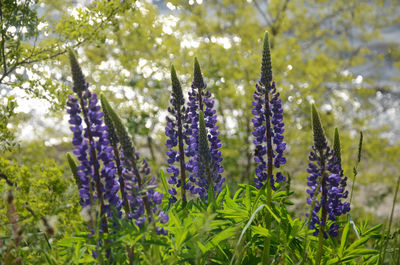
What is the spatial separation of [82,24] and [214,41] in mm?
4178

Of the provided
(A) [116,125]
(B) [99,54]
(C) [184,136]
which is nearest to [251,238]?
(C) [184,136]

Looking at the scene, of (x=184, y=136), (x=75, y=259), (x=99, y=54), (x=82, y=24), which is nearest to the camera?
(x=75, y=259)

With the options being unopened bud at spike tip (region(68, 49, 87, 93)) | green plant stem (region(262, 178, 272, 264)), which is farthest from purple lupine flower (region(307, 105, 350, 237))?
unopened bud at spike tip (region(68, 49, 87, 93))

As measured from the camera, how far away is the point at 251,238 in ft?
7.57

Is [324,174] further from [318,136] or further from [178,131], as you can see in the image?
[178,131]

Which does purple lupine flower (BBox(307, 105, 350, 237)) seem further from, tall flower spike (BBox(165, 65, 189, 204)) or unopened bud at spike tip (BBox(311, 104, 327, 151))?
tall flower spike (BBox(165, 65, 189, 204))

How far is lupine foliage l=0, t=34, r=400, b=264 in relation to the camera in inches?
68.3

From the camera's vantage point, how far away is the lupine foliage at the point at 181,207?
173cm

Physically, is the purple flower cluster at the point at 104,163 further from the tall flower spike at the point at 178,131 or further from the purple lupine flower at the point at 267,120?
the purple lupine flower at the point at 267,120

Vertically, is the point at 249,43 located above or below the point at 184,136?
above

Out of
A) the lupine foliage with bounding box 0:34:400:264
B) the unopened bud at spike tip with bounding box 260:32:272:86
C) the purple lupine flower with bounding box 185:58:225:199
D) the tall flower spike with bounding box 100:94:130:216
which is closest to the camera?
the lupine foliage with bounding box 0:34:400:264

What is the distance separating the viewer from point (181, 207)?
2.38 metres

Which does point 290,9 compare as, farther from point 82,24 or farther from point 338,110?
point 82,24

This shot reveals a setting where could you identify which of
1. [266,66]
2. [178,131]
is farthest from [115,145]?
[266,66]
